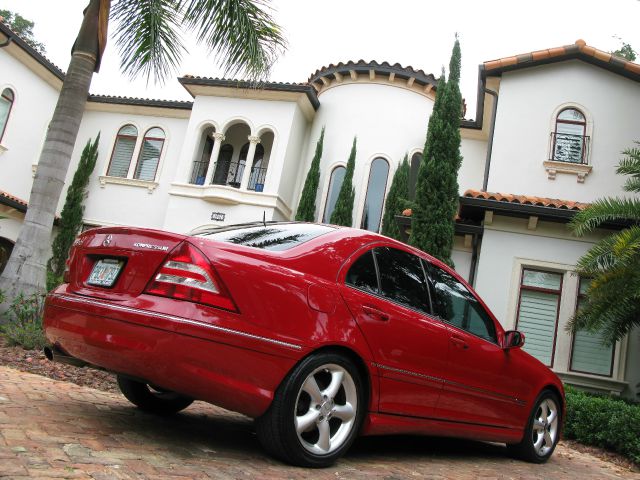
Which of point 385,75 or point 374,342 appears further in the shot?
point 385,75

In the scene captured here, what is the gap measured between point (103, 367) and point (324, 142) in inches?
617

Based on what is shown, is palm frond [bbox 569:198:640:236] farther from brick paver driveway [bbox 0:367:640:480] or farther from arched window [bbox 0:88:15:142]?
arched window [bbox 0:88:15:142]

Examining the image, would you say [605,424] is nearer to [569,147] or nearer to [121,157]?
Answer: [569,147]

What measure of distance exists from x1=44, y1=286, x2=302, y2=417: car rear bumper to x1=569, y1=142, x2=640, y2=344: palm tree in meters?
6.51

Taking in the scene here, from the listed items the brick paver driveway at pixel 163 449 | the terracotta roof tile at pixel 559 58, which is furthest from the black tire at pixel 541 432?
the terracotta roof tile at pixel 559 58

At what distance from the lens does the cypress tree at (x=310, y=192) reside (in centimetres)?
1697

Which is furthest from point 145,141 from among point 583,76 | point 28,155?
point 583,76

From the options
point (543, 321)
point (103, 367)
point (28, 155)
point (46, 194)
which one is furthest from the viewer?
point (28, 155)

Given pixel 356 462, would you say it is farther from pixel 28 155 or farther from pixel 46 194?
pixel 28 155

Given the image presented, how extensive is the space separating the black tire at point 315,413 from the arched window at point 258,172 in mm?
14716

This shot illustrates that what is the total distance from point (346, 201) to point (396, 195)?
1541mm

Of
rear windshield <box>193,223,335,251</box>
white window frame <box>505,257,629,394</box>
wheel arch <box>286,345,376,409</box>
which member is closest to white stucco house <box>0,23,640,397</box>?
white window frame <box>505,257,629,394</box>

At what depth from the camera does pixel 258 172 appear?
731 inches

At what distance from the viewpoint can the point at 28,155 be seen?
19469 millimetres
